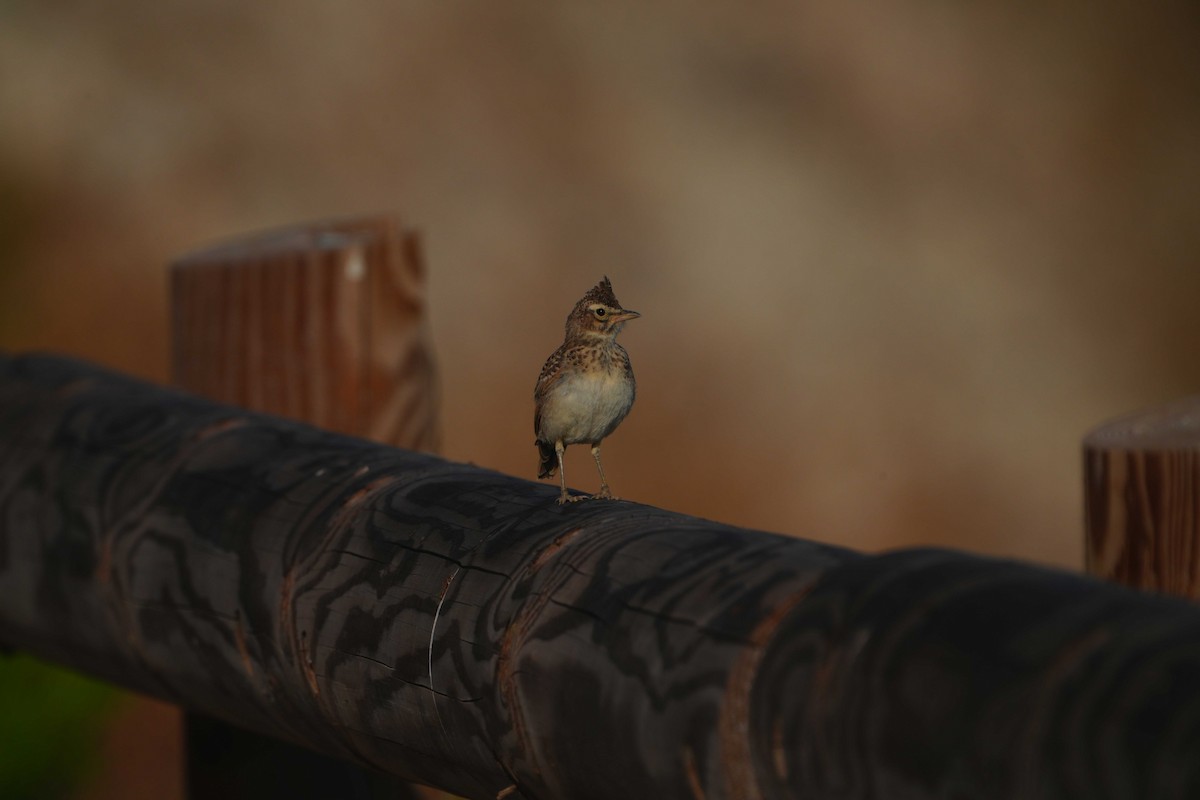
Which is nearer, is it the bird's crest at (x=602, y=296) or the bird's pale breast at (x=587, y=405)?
the bird's pale breast at (x=587, y=405)

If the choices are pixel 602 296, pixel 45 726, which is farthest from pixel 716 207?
pixel 602 296

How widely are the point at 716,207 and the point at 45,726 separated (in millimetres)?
8573

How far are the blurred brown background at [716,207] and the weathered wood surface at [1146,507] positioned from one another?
31.1 ft

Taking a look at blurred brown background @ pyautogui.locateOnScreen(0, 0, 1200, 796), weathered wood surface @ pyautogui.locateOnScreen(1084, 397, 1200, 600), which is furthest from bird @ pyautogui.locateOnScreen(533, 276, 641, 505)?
blurred brown background @ pyautogui.locateOnScreen(0, 0, 1200, 796)

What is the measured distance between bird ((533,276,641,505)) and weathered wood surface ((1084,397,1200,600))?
3.76 ft

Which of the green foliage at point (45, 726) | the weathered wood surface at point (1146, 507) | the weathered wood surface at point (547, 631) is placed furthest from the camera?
the green foliage at point (45, 726)

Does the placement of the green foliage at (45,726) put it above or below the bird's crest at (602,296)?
below

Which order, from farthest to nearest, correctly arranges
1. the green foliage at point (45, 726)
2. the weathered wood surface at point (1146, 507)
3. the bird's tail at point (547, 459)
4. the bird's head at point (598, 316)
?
the green foliage at point (45, 726) → the bird's tail at point (547, 459) → the bird's head at point (598, 316) → the weathered wood surface at point (1146, 507)

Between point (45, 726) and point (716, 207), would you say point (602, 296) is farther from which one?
point (716, 207)

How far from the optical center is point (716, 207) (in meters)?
15.1

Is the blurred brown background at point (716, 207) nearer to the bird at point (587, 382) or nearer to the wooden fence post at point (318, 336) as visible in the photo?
the wooden fence post at point (318, 336)

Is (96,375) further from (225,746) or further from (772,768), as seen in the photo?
(772,768)

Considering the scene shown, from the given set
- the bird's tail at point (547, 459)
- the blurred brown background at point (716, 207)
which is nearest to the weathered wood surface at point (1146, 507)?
the bird's tail at point (547, 459)

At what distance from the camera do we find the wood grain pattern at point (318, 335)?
3.98 metres
